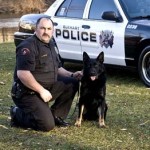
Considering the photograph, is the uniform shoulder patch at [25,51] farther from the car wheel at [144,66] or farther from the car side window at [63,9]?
the car side window at [63,9]

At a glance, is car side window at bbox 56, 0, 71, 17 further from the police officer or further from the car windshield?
the police officer

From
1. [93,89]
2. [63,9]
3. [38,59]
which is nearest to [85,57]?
[93,89]

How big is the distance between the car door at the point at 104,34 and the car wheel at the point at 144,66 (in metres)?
0.35

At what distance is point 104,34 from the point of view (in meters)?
8.02

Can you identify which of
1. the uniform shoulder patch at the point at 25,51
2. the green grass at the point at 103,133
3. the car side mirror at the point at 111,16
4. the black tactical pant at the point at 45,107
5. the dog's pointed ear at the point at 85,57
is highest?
the car side mirror at the point at 111,16

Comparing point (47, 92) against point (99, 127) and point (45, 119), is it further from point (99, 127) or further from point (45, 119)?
point (99, 127)

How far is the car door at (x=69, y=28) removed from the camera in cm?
857

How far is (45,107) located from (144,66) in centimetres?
294

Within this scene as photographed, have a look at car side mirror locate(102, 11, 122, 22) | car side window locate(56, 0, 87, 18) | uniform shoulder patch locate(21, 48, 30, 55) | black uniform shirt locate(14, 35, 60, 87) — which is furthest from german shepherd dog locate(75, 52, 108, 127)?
car side window locate(56, 0, 87, 18)

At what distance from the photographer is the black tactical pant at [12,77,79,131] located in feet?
17.2

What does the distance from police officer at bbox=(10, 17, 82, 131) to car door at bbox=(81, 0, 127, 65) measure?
255cm

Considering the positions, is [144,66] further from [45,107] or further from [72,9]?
[45,107]

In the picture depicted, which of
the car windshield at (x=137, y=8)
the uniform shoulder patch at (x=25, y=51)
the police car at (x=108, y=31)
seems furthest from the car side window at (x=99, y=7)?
the uniform shoulder patch at (x=25, y=51)

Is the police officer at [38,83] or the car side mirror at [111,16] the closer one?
the police officer at [38,83]
